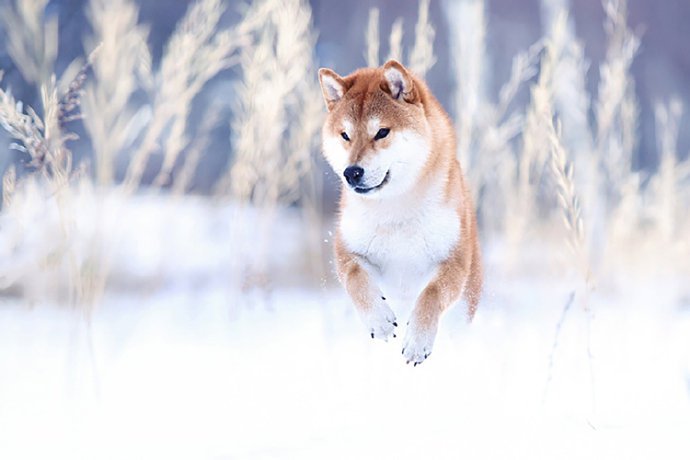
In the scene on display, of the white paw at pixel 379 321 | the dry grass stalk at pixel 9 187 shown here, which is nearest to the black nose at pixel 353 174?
the white paw at pixel 379 321

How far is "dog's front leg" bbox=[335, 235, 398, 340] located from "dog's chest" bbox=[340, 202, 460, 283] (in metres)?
0.05

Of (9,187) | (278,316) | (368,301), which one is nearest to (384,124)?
(368,301)

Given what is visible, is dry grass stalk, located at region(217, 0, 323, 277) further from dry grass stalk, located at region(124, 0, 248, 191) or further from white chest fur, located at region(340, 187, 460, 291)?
white chest fur, located at region(340, 187, 460, 291)

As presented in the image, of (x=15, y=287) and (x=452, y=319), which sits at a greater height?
(x=452, y=319)

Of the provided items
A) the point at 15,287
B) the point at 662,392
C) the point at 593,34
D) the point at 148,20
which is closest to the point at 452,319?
the point at 662,392

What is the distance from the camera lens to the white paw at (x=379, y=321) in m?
1.39

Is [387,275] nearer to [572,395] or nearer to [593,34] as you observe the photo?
[572,395]

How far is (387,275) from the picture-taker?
1.54 meters

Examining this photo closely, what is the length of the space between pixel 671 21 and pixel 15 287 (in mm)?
6356

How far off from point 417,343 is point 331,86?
0.58 meters

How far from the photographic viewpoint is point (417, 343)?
1365 millimetres

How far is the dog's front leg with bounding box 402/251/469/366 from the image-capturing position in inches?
53.7

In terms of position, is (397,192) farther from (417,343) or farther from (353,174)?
(417,343)

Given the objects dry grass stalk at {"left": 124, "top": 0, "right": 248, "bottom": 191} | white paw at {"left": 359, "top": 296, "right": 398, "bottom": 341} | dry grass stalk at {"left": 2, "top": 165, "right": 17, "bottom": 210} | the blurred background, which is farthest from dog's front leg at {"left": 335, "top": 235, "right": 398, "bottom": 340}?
dry grass stalk at {"left": 2, "top": 165, "right": 17, "bottom": 210}
